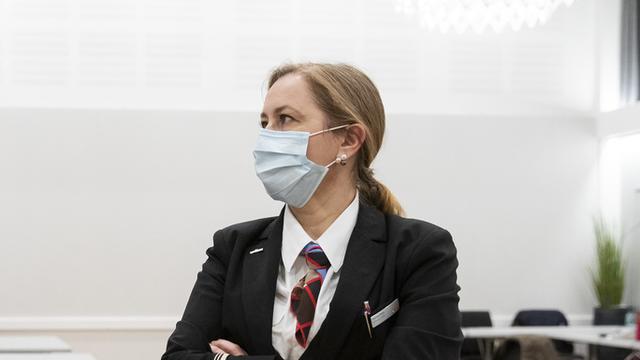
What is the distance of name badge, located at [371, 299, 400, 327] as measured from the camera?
177 cm

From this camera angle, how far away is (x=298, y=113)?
6.18ft

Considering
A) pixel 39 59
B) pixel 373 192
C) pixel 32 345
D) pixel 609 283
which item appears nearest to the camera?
pixel 373 192

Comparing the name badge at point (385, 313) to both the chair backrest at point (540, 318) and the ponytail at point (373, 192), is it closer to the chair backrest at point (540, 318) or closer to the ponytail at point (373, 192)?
the ponytail at point (373, 192)

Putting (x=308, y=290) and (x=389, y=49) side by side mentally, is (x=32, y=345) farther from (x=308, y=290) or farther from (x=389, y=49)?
(x=389, y=49)

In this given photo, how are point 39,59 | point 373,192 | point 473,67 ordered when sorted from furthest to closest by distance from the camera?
Answer: point 473,67 → point 39,59 → point 373,192

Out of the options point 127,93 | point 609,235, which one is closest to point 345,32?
point 127,93

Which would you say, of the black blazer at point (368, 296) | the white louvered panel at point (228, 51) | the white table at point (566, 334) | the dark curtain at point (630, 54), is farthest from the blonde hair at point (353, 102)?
the dark curtain at point (630, 54)

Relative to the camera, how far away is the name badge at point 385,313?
5.81 ft

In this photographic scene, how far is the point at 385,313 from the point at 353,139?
1.31ft

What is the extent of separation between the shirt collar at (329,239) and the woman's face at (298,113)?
0.49 ft

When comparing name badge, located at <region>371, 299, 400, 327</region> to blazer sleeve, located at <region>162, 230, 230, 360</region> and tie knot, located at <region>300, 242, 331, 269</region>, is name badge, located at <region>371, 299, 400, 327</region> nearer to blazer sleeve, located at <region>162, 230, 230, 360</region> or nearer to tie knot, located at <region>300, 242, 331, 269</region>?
tie knot, located at <region>300, 242, 331, 269</region>

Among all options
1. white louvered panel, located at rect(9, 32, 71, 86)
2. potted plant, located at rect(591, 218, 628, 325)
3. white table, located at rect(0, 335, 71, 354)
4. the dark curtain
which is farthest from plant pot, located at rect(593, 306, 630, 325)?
white louvered panel, located at rect(9, 32, 71, 86)

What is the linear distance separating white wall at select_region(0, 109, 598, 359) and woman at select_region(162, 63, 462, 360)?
5804 mm

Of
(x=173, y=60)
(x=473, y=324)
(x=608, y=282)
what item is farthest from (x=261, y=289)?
(x=608, y=282)
